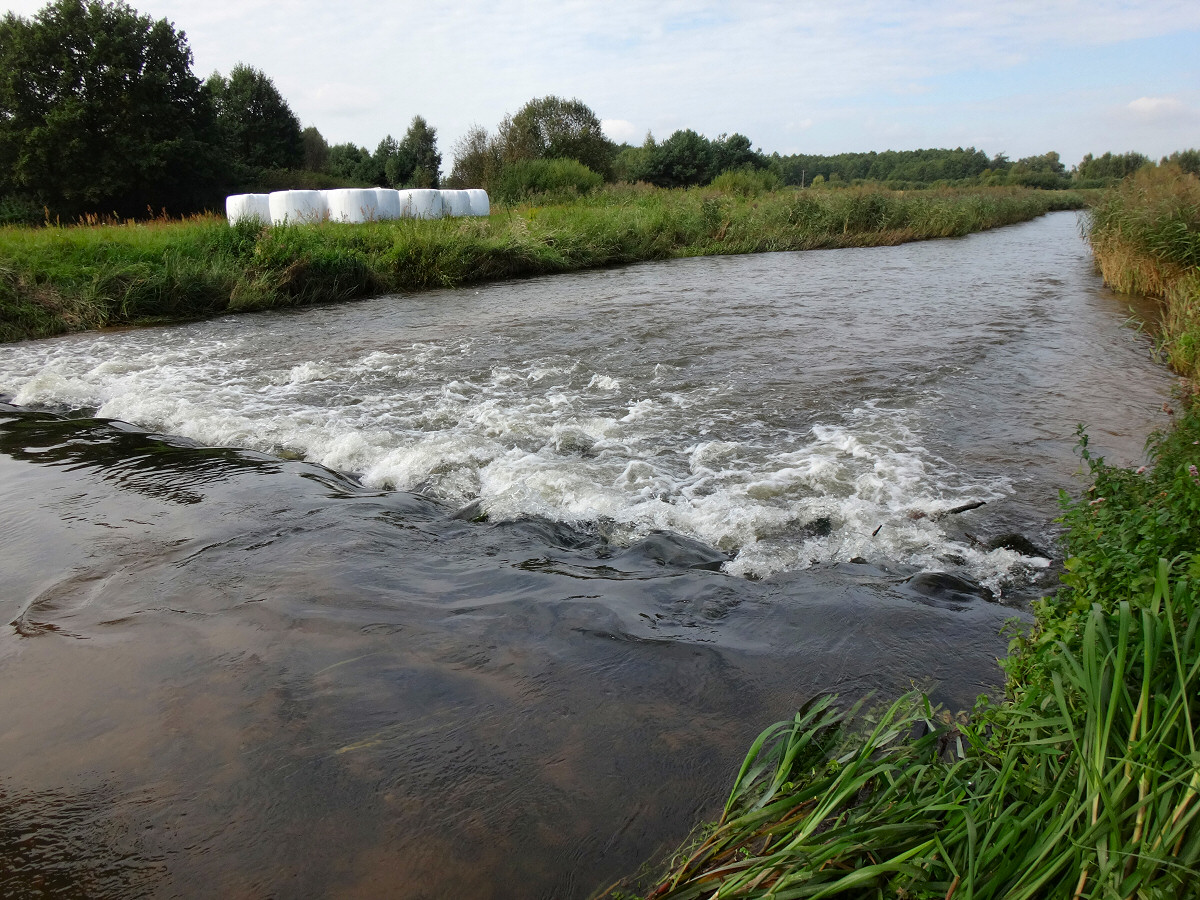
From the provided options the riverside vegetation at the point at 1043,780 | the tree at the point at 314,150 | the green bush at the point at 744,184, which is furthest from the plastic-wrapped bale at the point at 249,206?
the tree at the point at 314,150

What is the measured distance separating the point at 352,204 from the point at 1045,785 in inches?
891

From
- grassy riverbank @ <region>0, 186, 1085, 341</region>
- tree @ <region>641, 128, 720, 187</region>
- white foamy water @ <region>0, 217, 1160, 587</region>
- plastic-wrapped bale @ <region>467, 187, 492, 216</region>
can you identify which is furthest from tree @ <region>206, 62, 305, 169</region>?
white foamy water @ <region>0, 217, 1160, 587</region>

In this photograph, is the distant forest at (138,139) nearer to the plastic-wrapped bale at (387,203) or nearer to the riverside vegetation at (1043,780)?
the plastic-wrapped bale at (387,203)

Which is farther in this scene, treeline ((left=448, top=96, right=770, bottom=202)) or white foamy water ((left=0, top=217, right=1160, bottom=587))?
treeline ((left=448, top=96, right=770, bottom=202))

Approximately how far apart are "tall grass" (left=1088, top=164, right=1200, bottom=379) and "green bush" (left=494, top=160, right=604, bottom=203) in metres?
19.6

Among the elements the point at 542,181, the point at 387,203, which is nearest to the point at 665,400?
the point at 387,203

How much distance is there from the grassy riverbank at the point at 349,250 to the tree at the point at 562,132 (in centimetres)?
1157

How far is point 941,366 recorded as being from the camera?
855 cm

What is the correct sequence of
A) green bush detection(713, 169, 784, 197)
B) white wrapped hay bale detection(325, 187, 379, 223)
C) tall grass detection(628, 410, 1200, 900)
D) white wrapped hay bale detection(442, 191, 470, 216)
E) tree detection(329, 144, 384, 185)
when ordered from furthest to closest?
tree detection(329, 144, 384, 185) → green bush detection(713, 169, 784, 197) → white wrapped hay bale detection(442, 191, 470, 216) → white wrapped hay bale detection(325, 187, 379, 223) → tall grass detection(628, 410, 1200, 900)

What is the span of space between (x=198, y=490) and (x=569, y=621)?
10.6 ft

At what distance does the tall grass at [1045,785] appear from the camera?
156 centimetres

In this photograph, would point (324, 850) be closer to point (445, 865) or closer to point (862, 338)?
point (445, 865)

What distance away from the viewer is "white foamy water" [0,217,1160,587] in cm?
482

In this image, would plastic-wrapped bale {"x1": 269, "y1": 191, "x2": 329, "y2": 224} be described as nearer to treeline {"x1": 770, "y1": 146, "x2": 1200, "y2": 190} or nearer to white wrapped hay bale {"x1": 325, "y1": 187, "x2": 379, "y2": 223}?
white wrapped hay bale {"x1": 325, "y1": 187, "x2": 379, "y2": 223}
